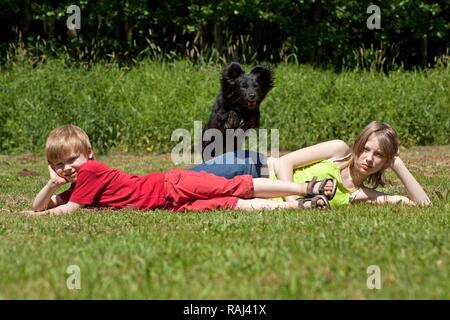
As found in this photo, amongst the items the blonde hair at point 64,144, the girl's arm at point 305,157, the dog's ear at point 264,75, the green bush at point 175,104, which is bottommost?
the green bush at point 175,104

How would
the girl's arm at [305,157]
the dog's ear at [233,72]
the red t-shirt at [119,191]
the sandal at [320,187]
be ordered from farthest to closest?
1. the dog's ear at [233,72]
2. the girl's arm at [305,157]
3. the red t-shirt at [119,191]
4. the sandal at [320,187]

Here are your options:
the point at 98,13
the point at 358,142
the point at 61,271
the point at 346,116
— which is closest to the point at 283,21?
the point at 98,13

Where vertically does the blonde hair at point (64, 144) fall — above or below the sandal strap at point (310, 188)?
above

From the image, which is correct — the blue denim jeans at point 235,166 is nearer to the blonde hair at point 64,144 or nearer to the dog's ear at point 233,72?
the blonde hair at point 64,144

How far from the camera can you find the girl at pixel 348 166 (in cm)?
666

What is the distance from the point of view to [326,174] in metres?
6.91

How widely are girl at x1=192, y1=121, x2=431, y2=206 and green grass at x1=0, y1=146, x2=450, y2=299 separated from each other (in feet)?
1.30

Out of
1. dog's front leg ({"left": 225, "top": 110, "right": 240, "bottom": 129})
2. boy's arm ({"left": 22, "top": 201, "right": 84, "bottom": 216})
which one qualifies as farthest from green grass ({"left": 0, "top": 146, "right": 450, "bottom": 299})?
dog's front leg ({"left": 225, "top": 110, "right": 240, "bottom": 129})

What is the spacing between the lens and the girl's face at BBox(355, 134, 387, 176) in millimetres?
6613

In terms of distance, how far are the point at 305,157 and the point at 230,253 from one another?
2769mm

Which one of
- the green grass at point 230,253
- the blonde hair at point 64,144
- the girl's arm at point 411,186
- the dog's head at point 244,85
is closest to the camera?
the green grass at point 230,253

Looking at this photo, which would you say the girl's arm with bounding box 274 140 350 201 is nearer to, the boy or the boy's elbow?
the boy

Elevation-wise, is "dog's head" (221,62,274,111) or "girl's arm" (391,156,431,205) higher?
"dog's head" (221,62,274,111)

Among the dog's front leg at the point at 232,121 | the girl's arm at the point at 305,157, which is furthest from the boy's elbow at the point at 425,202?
the dog's front leg at the point at 232,121
